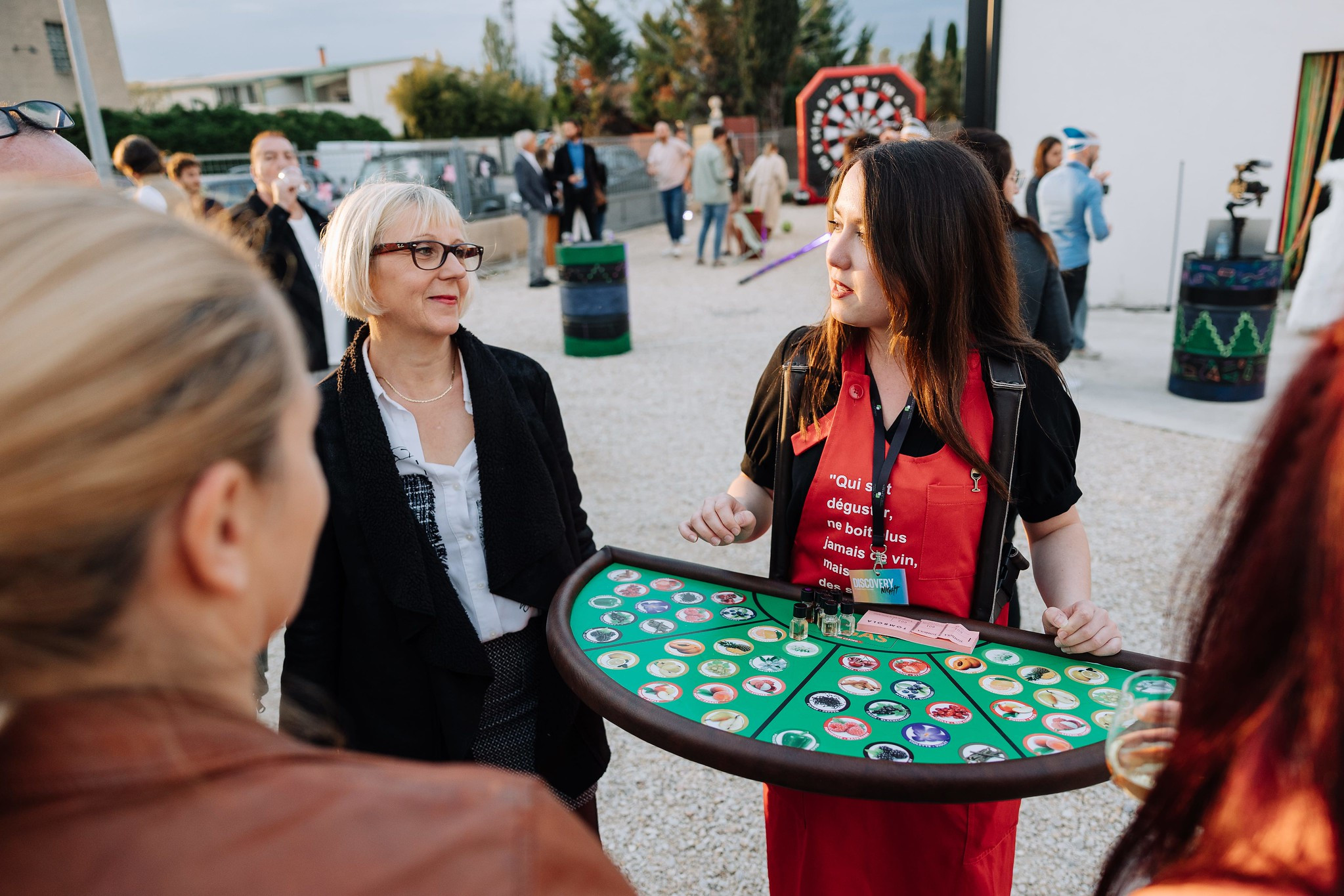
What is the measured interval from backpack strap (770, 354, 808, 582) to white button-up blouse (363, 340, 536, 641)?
69 centimetres

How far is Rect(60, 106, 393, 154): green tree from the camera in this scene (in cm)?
2080

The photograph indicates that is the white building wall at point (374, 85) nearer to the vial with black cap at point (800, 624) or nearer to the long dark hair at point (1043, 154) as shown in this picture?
the long dark hair at point (1043, 154)

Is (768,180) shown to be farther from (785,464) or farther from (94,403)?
(94,403)

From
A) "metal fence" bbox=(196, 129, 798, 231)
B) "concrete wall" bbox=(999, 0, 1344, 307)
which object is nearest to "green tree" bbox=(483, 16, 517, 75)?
"metal fence" bbox=(196, 129, 798, 231)

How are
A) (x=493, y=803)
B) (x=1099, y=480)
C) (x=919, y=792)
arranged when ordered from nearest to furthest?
(x=493, y=803), (x=919, y=792), (x=1099, y=480)

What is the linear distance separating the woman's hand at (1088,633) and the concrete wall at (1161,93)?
9539 millimetres

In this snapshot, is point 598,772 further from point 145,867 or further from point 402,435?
point 145,867

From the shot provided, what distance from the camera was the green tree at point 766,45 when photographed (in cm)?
3394

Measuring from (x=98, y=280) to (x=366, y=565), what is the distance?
1.42 meters

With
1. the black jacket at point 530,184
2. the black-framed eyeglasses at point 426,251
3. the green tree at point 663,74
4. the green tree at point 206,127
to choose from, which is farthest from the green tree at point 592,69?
the black-framed eyeglasses at point 426,251

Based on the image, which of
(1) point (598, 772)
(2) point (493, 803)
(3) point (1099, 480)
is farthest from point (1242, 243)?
(2) point (493, 803)

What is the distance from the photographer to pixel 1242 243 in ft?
22.2

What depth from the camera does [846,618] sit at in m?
1.80

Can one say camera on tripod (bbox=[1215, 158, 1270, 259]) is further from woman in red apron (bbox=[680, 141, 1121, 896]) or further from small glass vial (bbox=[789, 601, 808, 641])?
small glass vial (bbox=[789, 601, 808, 641])
